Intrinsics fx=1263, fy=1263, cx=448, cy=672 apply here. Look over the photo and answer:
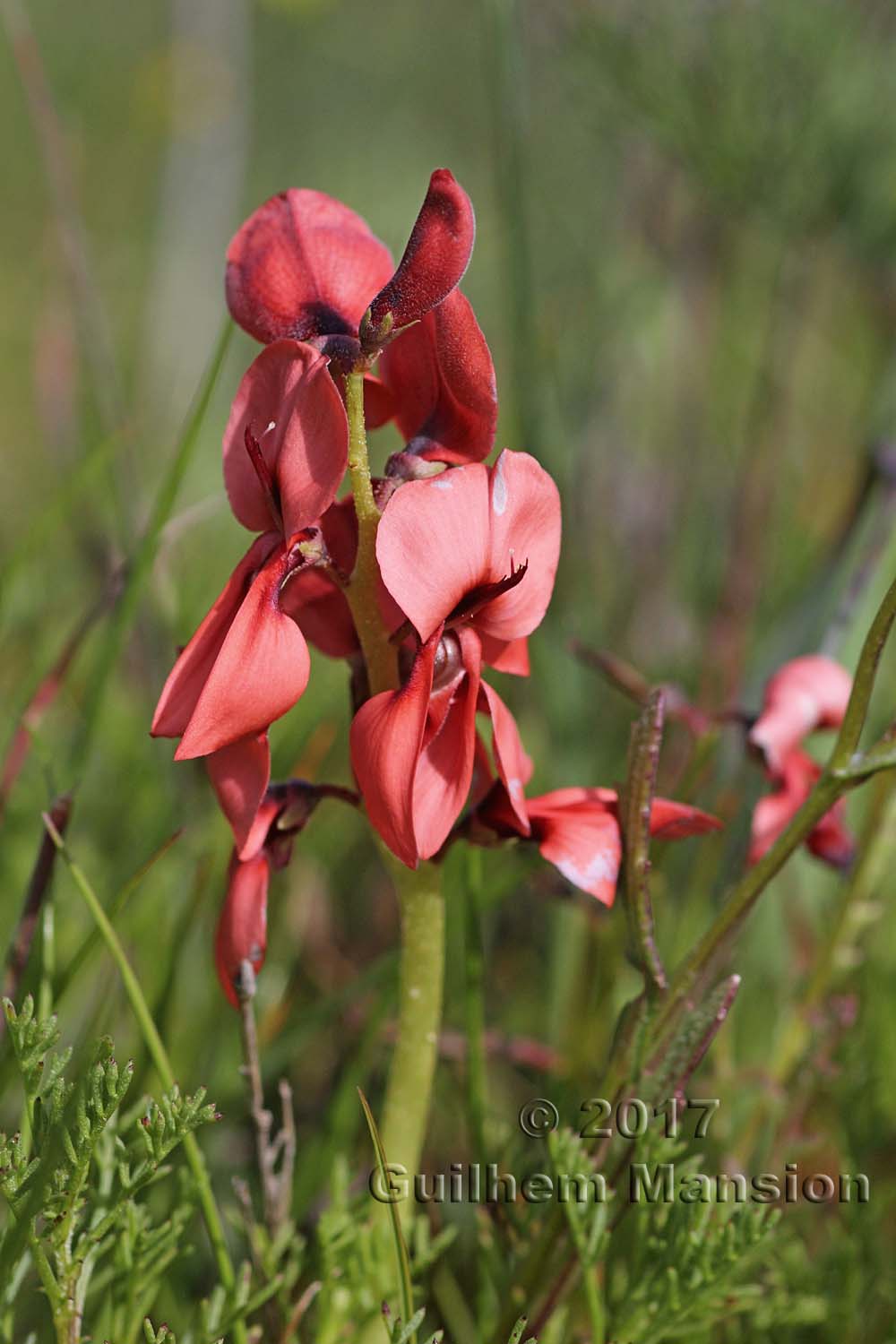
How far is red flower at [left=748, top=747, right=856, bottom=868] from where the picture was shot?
615mm

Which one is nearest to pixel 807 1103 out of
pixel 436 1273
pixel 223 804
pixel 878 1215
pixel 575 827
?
pixel 878 1215

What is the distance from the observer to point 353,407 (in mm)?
453

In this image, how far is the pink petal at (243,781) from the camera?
474 mm

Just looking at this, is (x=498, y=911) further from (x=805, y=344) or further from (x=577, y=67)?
(x=805, y=344)

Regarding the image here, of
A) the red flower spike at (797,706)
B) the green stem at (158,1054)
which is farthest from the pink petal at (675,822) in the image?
the green stem at (158,1054)

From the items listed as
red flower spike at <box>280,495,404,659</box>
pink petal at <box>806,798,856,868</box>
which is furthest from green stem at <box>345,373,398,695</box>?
pink petal at <box>806,798,856,868</box>

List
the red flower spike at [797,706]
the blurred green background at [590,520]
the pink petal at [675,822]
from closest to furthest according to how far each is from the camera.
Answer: the pink petal at [675,822] < the red flower spike at [797,706] < the blurred green background at [590,520]

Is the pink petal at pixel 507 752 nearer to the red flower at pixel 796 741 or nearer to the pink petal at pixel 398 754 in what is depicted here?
the pink petal at pixel 398 754

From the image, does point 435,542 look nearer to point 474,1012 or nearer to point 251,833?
point 251,833

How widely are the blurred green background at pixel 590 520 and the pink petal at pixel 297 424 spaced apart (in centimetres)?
24

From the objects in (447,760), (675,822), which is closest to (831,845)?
(675,822)

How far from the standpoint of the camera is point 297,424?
0.44 metres

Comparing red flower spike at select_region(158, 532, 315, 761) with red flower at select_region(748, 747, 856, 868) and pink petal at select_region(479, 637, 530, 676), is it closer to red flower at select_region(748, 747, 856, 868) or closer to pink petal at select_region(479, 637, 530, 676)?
pink petal at select_region(479, 637, 530, 676)

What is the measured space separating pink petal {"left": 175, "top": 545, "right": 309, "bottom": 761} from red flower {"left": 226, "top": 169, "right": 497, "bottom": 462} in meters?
0.10
